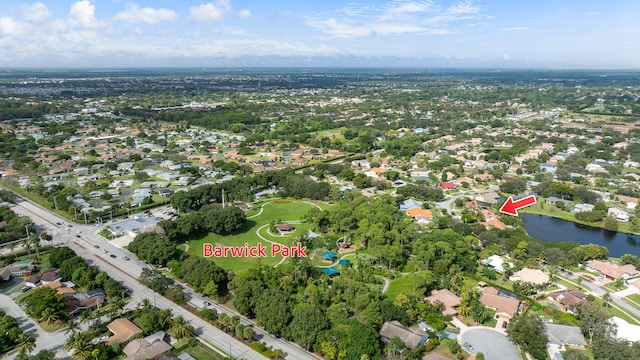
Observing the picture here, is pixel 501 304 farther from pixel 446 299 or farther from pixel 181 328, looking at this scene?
pixel 181 328

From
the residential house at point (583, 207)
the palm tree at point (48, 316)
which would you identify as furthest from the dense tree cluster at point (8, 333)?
the residential house at point (583, 207)

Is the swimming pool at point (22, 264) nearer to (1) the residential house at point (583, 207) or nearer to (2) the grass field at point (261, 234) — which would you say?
(2) the grass field at point (261, 234)

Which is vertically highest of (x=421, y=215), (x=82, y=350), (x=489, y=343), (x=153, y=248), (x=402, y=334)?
(x=153, y=248)

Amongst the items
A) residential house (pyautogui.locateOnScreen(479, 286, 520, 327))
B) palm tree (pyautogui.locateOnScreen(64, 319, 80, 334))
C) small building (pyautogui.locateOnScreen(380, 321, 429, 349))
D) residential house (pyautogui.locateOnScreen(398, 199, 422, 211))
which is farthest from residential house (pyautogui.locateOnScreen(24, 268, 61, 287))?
residential house (pyautogui.locateOnScreen(398, 199, 422, 211))

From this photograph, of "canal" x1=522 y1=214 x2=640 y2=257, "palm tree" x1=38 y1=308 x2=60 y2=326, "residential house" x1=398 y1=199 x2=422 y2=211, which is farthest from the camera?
"residential house" x1=398 y1=199 x2=422 y2=211

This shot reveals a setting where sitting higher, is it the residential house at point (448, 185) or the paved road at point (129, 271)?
the residential house at point (448, 185)

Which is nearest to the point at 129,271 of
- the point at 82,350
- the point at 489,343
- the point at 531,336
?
the point at 82,350

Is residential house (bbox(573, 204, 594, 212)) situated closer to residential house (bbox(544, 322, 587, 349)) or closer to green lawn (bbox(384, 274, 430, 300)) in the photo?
residential house (bbox(544, 322, 587, 349))
